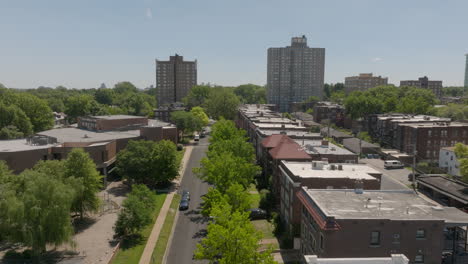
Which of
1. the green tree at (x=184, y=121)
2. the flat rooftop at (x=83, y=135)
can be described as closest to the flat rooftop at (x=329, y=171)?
the flat rooftop at (x=83, y=135)

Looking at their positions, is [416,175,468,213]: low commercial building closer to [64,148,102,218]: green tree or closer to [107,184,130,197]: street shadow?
[107,184,130,197]: street shadow

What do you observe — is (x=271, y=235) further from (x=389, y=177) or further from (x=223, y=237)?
(x=389, y=177)

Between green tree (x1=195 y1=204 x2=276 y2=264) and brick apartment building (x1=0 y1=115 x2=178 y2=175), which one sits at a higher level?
brick apartment building (x1=0 y1=115 x2=178 y2=175)

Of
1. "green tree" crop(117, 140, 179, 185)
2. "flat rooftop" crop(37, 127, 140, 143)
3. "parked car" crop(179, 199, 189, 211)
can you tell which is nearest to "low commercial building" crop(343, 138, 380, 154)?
"green tree" crop(117, 140, 179, 185)

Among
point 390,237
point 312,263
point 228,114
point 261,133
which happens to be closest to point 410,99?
point 228,114

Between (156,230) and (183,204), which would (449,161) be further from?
(156,230)

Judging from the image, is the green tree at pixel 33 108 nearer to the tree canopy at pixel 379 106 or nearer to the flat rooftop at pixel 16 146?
the flat rooftop at pixel 16 146
